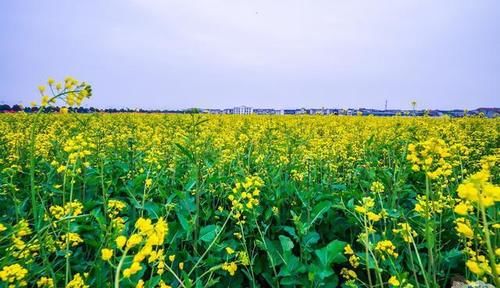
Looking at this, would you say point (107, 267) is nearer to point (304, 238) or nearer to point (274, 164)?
point (304, 238)

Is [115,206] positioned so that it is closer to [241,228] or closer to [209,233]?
[209,233]

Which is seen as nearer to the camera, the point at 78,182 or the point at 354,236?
the point at 354,236

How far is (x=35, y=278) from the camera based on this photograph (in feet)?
5.24

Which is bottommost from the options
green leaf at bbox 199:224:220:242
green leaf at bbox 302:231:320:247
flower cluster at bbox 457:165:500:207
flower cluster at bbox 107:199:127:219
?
green leaf at bbox 302:231:320:247

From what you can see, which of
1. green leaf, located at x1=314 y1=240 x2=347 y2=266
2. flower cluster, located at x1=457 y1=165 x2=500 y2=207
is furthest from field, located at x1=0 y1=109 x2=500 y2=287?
flower cluster, located at x1=457 y1=165 x2=500 y2=207

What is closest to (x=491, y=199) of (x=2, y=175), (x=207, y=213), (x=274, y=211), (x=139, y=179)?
(x=274, y=211)

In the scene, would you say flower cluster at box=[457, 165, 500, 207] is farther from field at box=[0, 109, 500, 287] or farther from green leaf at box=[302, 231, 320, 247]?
green leaf at box=[302, 231, 320, 247]

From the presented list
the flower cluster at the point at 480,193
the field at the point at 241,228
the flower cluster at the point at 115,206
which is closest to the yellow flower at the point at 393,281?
the field at the point at 241,228

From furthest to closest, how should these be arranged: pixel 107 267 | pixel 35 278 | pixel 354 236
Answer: pixel 354 236 < pixel 107 267 < pixel 35 278

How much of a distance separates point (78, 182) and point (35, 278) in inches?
49.9

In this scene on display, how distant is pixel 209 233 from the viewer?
1921 mm

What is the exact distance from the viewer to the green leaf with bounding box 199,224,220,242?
6.16 ft

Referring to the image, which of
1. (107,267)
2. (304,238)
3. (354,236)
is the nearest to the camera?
(107,267)

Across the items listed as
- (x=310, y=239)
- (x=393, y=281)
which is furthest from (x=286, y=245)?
(x=393, y=281)
